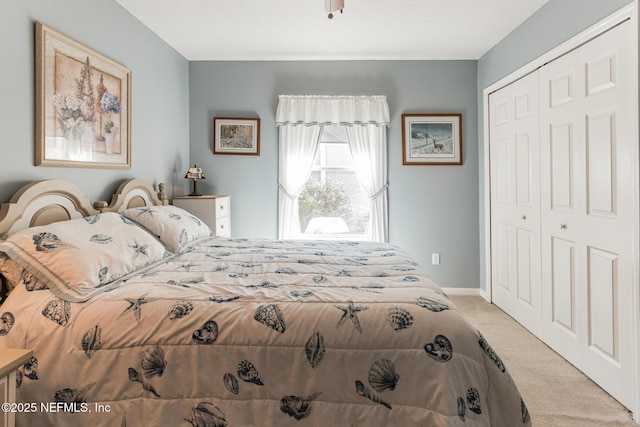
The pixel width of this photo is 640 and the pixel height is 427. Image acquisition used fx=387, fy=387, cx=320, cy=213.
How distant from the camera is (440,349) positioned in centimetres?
139

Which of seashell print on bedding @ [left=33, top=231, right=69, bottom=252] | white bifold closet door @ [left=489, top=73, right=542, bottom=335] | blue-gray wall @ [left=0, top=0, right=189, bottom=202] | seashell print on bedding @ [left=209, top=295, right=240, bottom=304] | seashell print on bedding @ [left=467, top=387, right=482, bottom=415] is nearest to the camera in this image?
seashell print on bedding @ [left=467, top=387, right=482, bottom=415]

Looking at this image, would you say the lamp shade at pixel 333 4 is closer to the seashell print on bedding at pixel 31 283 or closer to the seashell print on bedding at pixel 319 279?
the seashell print on bedding at pixel 319 279

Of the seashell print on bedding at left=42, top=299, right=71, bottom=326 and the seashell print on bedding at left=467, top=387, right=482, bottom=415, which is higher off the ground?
the seashell print on bedding at left=42, top=299, right=71, bottom=326

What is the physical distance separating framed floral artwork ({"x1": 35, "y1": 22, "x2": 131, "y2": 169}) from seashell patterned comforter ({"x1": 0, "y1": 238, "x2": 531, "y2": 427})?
3.70 ft

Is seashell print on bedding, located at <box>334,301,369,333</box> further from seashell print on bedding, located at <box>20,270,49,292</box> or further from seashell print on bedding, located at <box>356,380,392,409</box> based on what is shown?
seashell print on bedding, located at <box>20,270,49,292</box>

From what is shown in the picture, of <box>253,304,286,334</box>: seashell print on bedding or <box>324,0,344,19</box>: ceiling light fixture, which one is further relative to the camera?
<box>324,0,344,19</box>: ceiling light fixture

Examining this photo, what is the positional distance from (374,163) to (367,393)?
10.4 feet

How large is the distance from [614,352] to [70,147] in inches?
138

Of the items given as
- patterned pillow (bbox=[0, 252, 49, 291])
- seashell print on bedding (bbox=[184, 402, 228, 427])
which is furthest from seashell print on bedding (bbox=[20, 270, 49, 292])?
seashell print on bedding (bbox=[184, 402, 228, 427])

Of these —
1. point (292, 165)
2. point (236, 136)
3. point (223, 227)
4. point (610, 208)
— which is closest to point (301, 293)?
point (610, 208)

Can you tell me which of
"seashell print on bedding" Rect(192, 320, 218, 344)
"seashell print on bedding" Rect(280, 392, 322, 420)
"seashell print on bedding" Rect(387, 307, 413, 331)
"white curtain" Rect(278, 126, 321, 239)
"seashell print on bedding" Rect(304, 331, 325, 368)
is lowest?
"seashell print on bedding" Rect(280, 392, 322, 420)

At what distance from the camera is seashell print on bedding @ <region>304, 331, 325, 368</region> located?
1.42 m

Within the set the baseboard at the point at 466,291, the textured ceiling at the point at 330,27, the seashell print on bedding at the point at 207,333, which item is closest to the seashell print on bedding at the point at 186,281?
the seashell print on bedding at the point at 207,333

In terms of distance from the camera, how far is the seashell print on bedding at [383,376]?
1.39m
